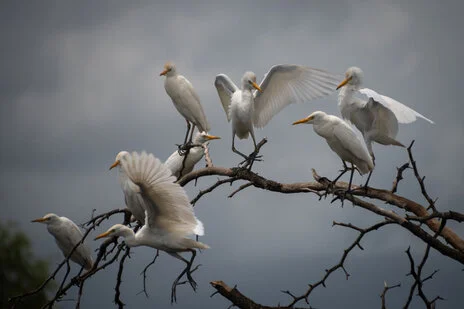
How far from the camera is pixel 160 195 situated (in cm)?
456

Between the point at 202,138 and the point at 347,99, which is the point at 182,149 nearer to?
the point at 202,138

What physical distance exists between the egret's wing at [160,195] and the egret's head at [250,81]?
1.88 meters

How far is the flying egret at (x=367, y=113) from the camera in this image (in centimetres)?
631

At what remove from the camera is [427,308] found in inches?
190

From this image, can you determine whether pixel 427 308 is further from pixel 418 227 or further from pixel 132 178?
pixel 132 178

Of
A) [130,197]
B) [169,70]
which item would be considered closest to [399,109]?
[130,197]

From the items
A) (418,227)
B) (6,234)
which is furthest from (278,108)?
(6,234)

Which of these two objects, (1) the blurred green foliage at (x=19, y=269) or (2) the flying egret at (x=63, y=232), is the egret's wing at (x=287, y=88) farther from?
(1) the blurred green foliage at (x=19, y=269)

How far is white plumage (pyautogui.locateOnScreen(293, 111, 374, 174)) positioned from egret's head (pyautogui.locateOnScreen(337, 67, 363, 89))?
2.98ft

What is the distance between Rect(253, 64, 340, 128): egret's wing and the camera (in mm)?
6523

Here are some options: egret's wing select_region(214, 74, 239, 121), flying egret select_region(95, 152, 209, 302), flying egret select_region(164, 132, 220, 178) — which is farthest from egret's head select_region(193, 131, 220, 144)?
flying egret select_region(95, 152, 209, 302)

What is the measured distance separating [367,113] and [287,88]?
92 centimetres

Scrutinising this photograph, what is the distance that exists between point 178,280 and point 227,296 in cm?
45

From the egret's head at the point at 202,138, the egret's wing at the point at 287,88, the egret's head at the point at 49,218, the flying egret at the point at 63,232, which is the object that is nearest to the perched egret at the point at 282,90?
the egret's wing at the point at 287,88
